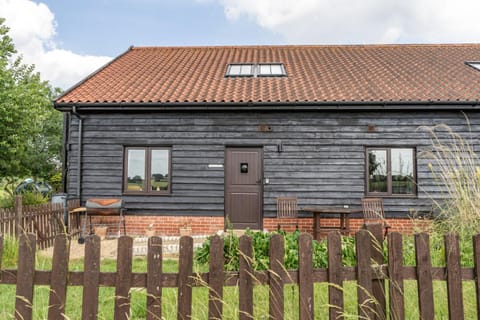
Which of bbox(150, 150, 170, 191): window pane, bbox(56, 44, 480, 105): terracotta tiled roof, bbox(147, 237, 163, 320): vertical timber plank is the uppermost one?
bbox(56, 44, 480, 105): terracotta tiled roof

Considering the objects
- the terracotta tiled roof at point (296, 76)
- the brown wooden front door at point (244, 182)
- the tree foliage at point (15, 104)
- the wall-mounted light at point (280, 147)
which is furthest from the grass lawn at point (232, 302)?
the tree foliage at point (15, 104)

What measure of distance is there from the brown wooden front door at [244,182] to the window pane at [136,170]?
2210 millimetres

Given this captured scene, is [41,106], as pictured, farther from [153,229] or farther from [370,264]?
[370,264]

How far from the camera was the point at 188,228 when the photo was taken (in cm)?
754

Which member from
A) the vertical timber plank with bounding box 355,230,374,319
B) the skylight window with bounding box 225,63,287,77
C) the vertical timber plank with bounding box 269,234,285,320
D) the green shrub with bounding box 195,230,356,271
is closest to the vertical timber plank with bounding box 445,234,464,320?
the vertical timber plank with bounding box 355,230,374,319

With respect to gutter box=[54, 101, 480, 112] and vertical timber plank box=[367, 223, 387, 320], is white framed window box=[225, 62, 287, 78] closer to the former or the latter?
gutter box=[54, 101, 480, 112]

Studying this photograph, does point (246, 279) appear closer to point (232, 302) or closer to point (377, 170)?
point (232, 302)

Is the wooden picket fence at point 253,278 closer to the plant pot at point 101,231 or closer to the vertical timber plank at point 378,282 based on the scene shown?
the vertical timber plank at point 378,282

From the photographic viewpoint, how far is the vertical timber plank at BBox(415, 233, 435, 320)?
164 centimetres

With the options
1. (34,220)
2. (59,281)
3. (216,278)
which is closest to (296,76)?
(34,220)

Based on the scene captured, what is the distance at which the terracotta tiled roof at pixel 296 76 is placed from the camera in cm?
783

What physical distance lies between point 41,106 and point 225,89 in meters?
9.12

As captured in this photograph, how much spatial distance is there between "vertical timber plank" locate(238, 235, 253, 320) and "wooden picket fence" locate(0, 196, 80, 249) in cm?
421

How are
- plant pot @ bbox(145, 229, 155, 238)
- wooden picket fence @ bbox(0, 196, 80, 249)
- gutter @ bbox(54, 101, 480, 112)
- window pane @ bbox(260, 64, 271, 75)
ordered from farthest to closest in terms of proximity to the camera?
window pane @ bbox(260, 64, 271, 75), gutter @ bbox(54, 101, 480, 112), plant pot @ bbox(145, 229, 155, 238), wooden picket fence @ bbox(0, 196, 80, 249)
